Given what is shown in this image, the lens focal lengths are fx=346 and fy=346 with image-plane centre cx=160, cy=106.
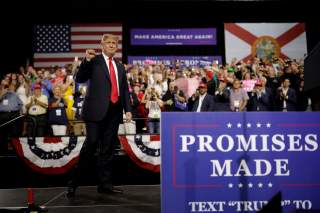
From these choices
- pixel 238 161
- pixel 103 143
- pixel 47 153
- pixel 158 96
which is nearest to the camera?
pixel 238 161

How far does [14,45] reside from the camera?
12.0m

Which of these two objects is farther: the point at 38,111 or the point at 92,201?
the point at 38,111

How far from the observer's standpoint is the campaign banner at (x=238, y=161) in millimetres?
2248

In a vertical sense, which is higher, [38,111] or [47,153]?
[38,111]

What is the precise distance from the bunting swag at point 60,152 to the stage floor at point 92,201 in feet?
5.81

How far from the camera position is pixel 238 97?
784 cm

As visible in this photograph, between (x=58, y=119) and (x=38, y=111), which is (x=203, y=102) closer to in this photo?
(x=58, y=119)

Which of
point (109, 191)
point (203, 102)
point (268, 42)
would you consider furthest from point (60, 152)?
point (268, 42)

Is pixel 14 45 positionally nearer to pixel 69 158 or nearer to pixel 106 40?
pixel 69 158

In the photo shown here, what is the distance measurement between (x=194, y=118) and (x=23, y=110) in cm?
627

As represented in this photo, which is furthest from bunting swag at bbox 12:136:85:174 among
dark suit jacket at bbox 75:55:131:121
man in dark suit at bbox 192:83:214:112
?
man in dark suit at bbox 192:83:214:112

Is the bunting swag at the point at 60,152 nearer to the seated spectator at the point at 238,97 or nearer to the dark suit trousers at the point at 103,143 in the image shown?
the dark suit trousers at the point at 103,143

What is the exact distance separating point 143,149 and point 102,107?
2.57 meters

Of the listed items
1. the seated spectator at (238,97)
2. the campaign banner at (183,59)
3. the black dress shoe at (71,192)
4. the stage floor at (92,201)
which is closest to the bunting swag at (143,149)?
the stage floor at (92,201)
